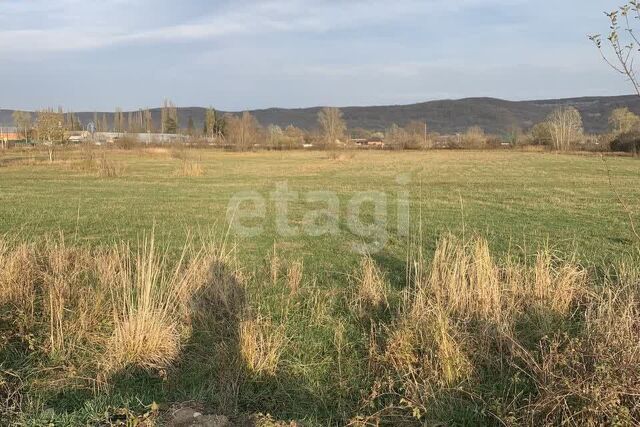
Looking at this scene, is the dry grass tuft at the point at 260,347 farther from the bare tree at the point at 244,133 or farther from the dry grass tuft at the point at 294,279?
the bare tree at the point at 244,133

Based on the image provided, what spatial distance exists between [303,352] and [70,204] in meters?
13.5

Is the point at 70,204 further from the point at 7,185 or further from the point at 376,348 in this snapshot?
the point at 376,348

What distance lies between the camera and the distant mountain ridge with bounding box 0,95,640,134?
515 feet

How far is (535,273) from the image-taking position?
18.6 feet

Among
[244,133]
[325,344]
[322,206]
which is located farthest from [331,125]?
[325,344]

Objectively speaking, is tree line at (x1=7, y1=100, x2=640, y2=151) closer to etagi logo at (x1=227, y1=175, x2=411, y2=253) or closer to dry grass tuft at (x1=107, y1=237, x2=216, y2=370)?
etagi logo at (x1=227, y1=175, x2=411, y2=253)

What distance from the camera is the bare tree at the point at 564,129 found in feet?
233

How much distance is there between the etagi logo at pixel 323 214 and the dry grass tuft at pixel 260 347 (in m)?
2.90

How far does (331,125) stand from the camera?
91.8 meters

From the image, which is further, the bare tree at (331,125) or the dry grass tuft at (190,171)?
the bare tree at (331,125)

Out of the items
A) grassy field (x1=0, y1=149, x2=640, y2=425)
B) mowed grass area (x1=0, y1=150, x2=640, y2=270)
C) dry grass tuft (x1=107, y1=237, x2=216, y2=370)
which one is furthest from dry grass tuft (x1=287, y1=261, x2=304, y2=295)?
mowed grass area (x1=0, y1=150, x2=640, y2=270)

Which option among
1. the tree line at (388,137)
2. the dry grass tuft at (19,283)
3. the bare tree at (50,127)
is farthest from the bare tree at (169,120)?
the dry grass tuft at (19,283)

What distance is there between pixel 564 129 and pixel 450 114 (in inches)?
3894

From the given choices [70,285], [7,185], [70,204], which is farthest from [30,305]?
[7,185]
